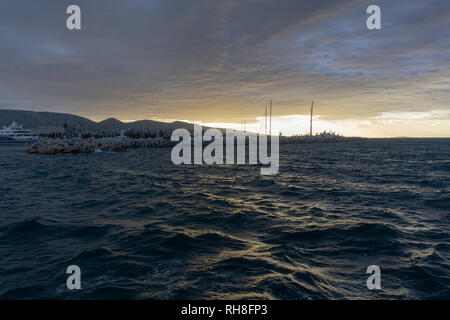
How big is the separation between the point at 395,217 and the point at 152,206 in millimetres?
12235

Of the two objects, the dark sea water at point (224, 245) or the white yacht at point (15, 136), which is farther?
the white yacht at point (15, 136)

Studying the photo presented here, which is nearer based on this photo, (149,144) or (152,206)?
(152,206)

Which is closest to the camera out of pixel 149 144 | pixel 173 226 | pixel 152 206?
pixel 173 226

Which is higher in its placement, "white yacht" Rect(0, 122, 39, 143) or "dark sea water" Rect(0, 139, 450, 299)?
"white yacht" Rect(0, 122, 39, 143)

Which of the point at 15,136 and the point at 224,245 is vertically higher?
the point at 15,136

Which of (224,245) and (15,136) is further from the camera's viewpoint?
(15,136)

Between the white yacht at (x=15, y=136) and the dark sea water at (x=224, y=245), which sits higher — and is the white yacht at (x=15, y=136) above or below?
above

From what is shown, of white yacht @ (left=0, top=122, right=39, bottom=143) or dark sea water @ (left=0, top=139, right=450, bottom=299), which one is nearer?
dark sea water @ (left=0, top=139, right=450, bottom=299)
